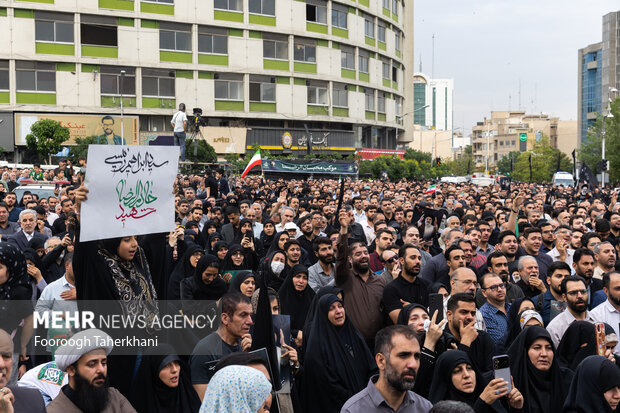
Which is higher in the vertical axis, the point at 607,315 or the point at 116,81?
the point at 116,81

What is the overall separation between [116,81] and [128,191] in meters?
44.8

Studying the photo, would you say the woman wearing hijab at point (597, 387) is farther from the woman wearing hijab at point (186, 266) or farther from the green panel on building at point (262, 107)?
the green panel on building at point (262, 107)

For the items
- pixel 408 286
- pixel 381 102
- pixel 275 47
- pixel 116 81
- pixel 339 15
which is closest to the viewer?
pixel 408 286

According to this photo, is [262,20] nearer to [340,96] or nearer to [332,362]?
[340,96]

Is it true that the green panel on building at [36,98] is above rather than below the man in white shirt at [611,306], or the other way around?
above

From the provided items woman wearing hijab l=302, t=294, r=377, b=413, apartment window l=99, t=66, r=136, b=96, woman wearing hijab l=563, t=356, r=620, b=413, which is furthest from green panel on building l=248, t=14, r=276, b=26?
woman wearing hijab l=563, t=356, r=620, b=413

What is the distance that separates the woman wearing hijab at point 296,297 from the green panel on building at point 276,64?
149ft

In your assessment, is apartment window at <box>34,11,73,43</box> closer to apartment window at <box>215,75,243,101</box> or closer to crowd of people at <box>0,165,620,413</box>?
apartment window at <box>215,75,243,101</box>

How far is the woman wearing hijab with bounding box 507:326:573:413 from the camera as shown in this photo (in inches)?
184

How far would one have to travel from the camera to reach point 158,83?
158ft

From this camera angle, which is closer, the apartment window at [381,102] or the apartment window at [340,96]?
the apartment window at [340,96]

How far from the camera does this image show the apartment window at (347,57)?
54.7 meters

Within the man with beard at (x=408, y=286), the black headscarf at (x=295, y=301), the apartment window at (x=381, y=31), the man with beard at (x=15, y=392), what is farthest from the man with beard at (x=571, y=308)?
the apartment window at (x=381, y=31)

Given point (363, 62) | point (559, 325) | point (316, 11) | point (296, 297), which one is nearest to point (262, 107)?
point (316, 11)
